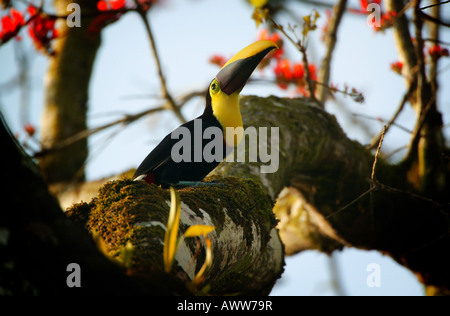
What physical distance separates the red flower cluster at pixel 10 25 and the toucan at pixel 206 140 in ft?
6.44

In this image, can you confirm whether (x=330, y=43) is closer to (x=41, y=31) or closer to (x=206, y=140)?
(x=206, y=140)

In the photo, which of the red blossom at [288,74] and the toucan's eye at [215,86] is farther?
the red blossom at [288,74]

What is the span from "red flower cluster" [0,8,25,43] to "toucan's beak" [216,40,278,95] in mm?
2032

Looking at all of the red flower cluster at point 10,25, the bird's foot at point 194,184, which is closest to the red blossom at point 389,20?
the bird's foot at point 194,184

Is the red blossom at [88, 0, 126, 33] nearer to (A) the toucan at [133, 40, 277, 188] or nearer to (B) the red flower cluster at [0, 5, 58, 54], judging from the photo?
(B) the red flower cluster at [0, 5, 58, 54]

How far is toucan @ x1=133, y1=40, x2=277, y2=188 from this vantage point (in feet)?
8.57

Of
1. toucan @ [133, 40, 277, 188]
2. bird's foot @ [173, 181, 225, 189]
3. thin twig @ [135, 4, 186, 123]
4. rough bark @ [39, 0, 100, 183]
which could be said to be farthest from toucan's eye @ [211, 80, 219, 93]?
rough bark @ [39, 0, 100, 183]

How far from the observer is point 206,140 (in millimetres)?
2691

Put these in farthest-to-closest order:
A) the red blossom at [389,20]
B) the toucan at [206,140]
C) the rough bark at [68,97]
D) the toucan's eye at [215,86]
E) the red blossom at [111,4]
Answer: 1. the rough bark at [68,97]
2. the red blossom at [111,4]
3. the red blossom at [389,20]
4. the toucan's eye at [215,86]
5. the toucan at [206,140]

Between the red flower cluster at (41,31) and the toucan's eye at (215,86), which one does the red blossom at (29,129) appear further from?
the toucan's eye at (215,86)

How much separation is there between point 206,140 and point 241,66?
0.52 meters

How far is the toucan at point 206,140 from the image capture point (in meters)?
2.61

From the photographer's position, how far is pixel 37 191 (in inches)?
40.0

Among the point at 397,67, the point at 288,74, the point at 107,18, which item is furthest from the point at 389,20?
the point at 107,18
